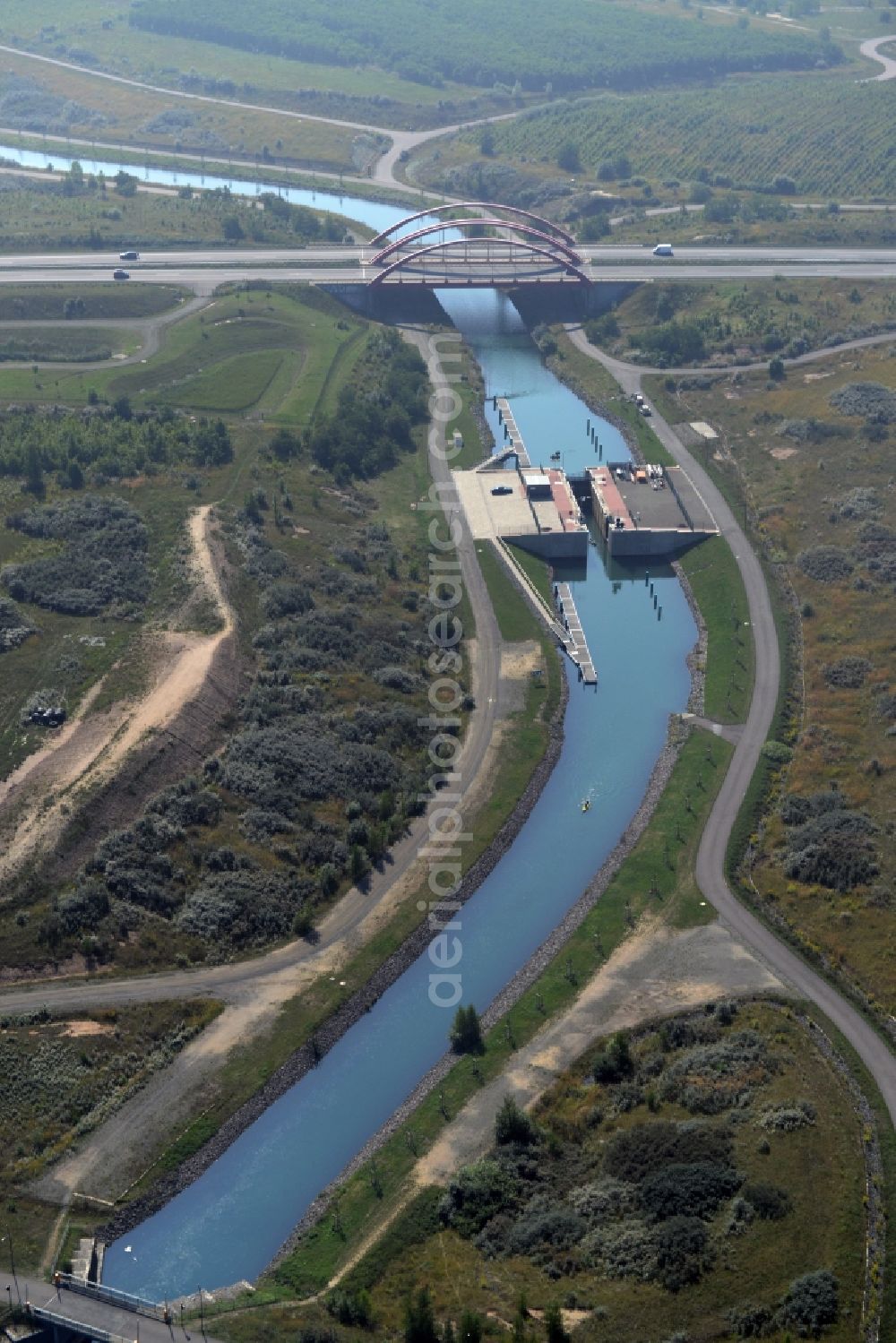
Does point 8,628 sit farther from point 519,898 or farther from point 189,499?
point 519,898

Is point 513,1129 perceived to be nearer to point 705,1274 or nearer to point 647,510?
point 705,1274

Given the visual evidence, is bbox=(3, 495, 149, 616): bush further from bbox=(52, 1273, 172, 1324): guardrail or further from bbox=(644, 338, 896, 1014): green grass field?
bbox=(52, 1273, 172, 1324): guardrail

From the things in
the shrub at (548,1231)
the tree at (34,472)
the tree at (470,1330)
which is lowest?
the tree at (470,1330)

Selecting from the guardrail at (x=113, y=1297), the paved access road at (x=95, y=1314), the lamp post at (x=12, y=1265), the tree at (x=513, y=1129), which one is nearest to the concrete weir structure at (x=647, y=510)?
the tree at (x=513, y=1129)

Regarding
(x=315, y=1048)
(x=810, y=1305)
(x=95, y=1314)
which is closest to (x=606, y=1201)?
(x=810, y=1305)

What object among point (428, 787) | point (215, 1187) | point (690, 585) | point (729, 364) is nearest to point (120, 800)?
point (428, 787)

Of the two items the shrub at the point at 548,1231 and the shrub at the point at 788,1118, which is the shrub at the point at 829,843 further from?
the shrub at the point at 548,1231
